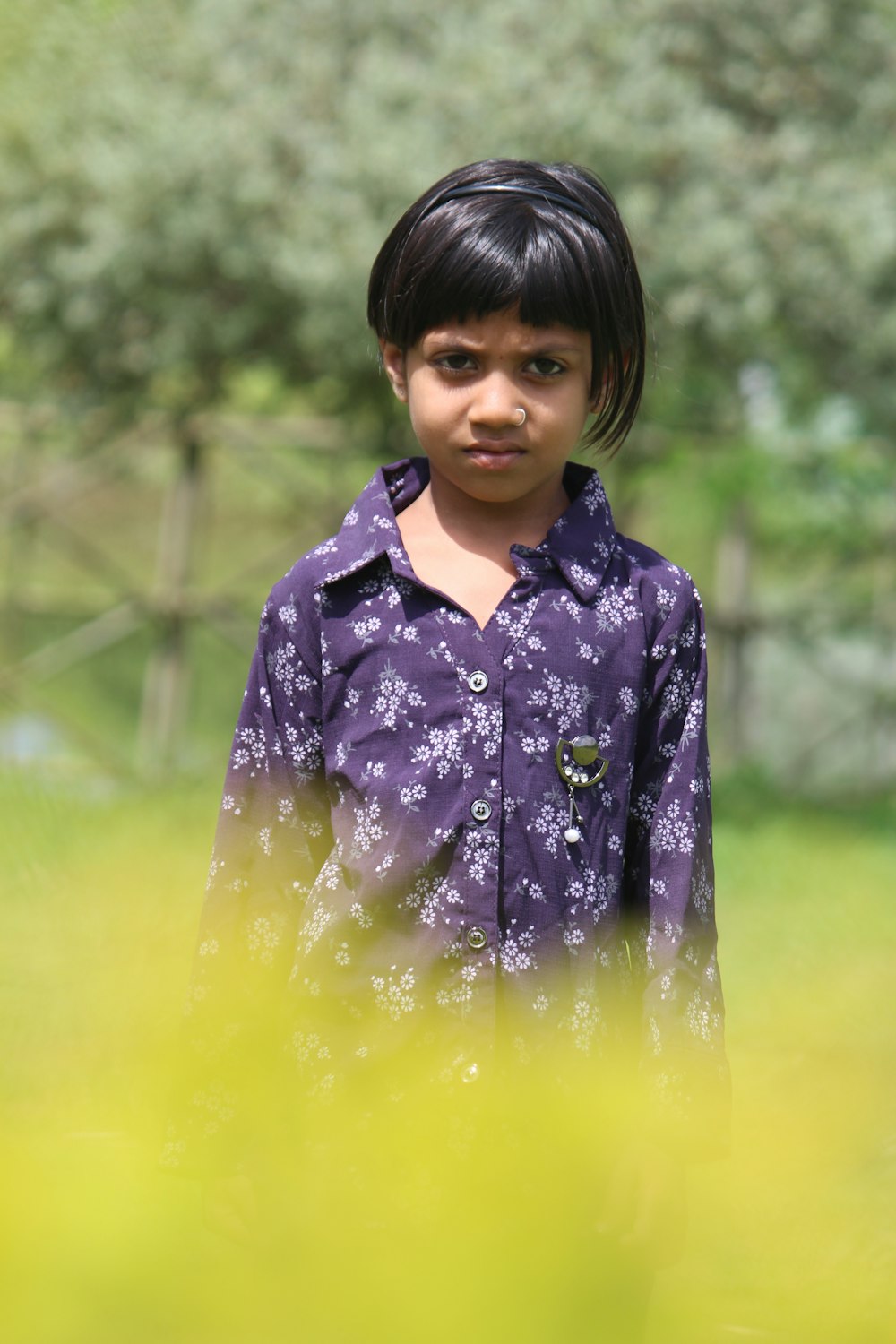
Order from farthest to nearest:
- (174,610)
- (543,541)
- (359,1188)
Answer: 1. (174,610)
2. (543,541)
3. (359,1188)

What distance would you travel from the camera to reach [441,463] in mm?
1569

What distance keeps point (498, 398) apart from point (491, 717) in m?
0.34

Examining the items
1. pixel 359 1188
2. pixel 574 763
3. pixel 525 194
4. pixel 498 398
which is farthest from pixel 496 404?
pixel 359 1188

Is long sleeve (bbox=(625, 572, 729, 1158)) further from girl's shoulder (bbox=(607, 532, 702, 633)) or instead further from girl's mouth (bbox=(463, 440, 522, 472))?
girl's mouth (bbox=(463, 440, 522, 472))

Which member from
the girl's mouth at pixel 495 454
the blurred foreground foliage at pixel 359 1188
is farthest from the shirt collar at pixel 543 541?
the blurred foreground foliage at pixel 359 1188

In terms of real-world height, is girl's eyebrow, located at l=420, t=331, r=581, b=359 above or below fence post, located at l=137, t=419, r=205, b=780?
below

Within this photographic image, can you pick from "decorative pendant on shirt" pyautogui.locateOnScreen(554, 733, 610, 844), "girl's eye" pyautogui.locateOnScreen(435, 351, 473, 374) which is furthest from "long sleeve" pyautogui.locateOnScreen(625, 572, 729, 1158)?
"girl's eye" pyautogui.locateOnScreen(435, 351, 473, 374)

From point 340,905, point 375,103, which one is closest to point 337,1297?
point 340,905

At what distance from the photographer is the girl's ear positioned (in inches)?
64.4

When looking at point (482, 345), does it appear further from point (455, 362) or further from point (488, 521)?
point (488, 521)

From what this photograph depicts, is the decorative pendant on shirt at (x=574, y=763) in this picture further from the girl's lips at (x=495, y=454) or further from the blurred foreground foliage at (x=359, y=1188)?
the blurred foreground foliage at (x=359, y=1188)

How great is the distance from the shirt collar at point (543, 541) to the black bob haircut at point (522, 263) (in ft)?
0.36

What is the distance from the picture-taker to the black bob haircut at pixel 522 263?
148 centimetres

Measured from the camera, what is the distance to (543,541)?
1619mm
